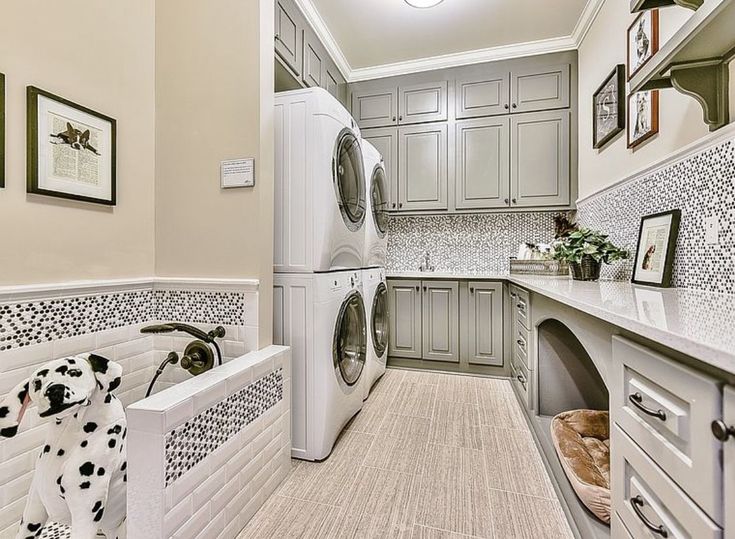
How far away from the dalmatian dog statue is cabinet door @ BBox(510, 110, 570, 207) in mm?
3217

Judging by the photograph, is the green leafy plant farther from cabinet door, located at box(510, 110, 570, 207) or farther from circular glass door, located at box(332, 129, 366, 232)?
circular glass door, located at box(332, 129, 366, 232)

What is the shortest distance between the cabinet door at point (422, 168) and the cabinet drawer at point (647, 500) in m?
2.70

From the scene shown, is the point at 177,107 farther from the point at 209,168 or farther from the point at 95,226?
the point at 95,226

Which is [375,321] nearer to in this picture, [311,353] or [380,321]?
[380,321]

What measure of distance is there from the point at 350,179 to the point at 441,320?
1.71 metres

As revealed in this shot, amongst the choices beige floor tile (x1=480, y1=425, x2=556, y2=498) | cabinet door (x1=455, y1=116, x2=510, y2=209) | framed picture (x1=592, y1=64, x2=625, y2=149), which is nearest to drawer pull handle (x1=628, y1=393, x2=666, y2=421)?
beige floor tile (x1=480, y1=425, x2=556, y2=498)

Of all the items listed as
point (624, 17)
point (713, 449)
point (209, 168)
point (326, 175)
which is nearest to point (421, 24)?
point (624, 17)

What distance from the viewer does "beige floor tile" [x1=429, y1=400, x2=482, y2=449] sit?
2.00m

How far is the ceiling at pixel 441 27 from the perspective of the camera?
8.46ft

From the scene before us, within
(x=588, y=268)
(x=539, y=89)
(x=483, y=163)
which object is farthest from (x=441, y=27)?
(x=588, y=268)

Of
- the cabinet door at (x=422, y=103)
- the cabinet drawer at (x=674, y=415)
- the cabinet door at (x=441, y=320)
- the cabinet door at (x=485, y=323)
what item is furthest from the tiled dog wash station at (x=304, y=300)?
the cabinet door at (x=422, y=103)

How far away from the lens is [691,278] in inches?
55.3

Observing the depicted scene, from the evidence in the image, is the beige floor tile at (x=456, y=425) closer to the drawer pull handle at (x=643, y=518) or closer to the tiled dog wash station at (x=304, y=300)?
the tiled dog wash station at (x=304, y=300)

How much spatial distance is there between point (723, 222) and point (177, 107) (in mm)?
2369
